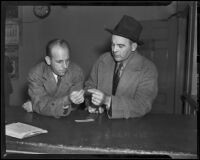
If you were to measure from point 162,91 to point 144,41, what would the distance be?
6.6 inches

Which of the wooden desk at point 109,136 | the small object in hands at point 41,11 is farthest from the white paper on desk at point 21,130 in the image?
the small object in hands at point 41,11

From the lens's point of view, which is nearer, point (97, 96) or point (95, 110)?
point (97, 96)

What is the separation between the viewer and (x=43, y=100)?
0.83 metres

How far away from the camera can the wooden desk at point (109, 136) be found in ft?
2.32

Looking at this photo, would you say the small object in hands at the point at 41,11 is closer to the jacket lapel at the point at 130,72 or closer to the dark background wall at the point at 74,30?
the dark background wall at the point at 74,30

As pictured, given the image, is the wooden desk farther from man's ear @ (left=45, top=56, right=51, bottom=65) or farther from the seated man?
man's ear @ (left=45, top=56, right=51, bottom=65)

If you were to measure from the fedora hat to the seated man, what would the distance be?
15 centimetres

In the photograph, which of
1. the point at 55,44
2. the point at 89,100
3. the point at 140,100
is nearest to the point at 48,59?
the point at 55,44

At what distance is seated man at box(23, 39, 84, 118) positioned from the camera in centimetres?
79

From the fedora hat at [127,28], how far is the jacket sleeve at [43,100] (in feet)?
0.75

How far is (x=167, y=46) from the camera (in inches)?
36.1

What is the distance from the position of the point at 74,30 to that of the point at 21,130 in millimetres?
315

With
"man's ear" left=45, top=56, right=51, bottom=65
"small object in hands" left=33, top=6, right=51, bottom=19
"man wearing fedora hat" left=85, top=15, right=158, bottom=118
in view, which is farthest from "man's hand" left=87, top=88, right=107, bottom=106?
"small object in hands" left=33, top=6, right=51, bottom=19

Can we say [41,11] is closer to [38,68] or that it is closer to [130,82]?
[38,68]
